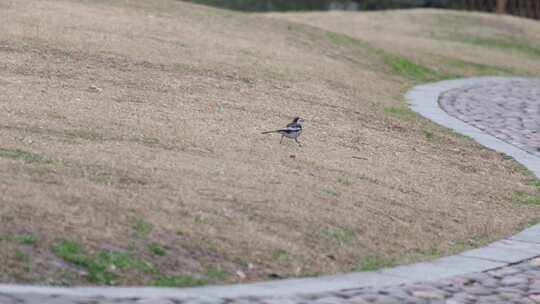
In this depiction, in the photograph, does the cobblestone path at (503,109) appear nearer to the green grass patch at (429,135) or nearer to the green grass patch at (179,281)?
the green grass patch at (429,135)

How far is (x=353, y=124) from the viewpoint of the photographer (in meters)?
13.9

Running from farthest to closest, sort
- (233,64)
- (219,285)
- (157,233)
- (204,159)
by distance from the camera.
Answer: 1. (233,64)
2. (204,159)
3. (157,233)
4. (219,285)

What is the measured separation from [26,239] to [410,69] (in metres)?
14.9

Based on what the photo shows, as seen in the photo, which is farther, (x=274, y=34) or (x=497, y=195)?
(x=274, y=34)

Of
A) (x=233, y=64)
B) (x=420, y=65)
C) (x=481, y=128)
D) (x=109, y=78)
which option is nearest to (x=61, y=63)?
(x=109, y=78)

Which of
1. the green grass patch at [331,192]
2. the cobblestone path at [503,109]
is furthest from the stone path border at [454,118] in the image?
the green grass patch at [331,192]

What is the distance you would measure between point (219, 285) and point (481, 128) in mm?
9153

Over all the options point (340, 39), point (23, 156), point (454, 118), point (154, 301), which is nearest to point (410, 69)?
point (340, 39)

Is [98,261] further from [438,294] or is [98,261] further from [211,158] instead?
[211,158]

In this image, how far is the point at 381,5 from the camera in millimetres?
37156

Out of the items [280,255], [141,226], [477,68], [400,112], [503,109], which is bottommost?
[477,68]

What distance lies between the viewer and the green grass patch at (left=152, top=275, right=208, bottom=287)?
286 inches

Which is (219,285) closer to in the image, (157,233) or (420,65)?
(157,233)

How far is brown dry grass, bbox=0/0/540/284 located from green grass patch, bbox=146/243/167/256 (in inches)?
2.4
